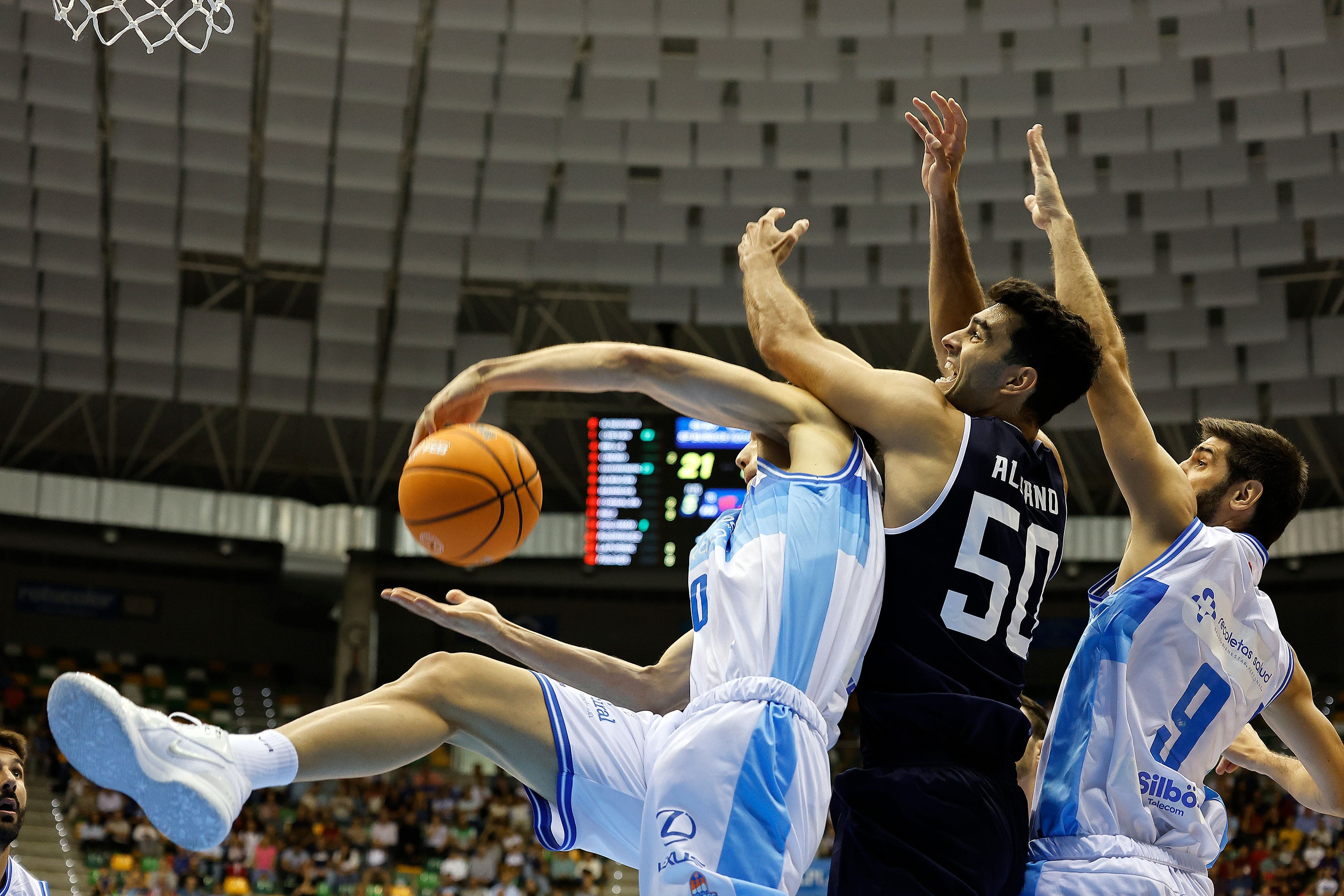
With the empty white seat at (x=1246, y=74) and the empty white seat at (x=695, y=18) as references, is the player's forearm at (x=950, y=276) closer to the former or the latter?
the empty white seat at (x=695, y=18)

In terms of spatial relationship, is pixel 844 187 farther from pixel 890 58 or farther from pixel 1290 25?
pixel 1290 25

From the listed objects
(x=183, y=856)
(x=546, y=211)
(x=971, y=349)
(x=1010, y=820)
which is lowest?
(x=183, y=856)

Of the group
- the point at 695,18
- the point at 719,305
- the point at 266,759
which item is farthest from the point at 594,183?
the point at 266,759

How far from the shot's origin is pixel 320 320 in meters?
16.9

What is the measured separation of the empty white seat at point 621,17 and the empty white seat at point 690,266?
2.85 m

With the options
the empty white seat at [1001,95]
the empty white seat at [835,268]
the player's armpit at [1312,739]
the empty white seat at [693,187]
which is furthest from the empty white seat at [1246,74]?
the player's armpit at [1312,739]

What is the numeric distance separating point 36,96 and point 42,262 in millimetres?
2415

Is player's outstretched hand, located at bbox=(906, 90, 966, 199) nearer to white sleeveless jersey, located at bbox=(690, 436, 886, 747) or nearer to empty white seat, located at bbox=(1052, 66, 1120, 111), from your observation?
white sleeveless jersey, located at bbox=(690, 436, 886, 747)

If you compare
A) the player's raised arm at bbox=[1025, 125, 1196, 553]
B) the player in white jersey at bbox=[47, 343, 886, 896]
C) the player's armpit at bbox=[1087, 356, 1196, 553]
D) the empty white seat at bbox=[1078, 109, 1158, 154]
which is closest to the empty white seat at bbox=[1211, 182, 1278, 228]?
the empty white seat at bbox=[1078, 109, 1158, 154]

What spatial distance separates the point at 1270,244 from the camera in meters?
15.4

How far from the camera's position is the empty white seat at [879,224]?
51.4ft

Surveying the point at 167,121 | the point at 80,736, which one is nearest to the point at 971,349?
the point at 80,736

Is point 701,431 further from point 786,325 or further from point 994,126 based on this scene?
point 786,325

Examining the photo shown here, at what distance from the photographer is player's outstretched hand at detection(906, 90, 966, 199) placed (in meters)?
4.00
